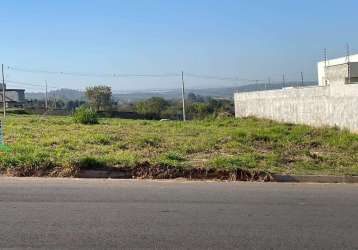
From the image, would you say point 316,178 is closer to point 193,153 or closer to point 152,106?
point 193,153

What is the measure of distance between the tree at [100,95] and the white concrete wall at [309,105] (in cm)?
4363

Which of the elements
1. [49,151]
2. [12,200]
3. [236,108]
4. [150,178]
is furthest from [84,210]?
[236,108]

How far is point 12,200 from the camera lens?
355 inches

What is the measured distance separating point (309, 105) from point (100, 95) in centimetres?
5778

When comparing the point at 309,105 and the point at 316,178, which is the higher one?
the point at 309,105

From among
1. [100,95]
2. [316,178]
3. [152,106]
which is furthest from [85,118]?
[100,95]

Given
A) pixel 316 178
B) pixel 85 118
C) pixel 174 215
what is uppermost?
pixel 85 118

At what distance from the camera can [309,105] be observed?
27688mm

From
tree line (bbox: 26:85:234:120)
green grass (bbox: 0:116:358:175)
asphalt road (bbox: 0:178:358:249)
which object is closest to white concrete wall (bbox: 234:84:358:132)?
green grass (bbox: 0:116:358:175)

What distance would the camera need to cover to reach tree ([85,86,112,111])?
79312 millimetres

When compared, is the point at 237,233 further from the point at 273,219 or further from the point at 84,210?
the point at 84,210

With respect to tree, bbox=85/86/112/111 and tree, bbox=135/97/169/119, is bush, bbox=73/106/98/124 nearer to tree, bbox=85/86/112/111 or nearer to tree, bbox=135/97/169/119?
tree, bbox=135/97/169/119

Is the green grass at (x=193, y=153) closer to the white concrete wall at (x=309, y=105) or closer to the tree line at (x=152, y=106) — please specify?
the white concrete wall at (x=309, y=105)

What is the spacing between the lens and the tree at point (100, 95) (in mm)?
79312
